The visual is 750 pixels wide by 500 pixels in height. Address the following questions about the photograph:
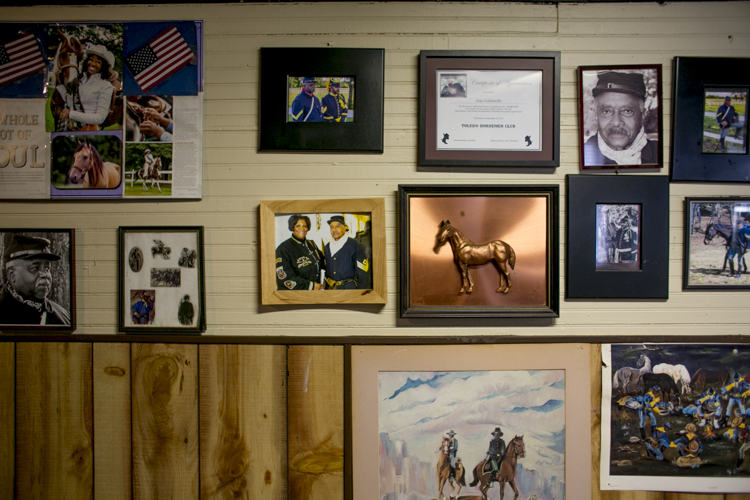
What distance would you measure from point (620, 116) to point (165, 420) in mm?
1917

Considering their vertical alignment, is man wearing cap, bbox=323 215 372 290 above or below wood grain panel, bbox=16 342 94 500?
above

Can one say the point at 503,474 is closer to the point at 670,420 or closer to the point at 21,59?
the point at 670,420

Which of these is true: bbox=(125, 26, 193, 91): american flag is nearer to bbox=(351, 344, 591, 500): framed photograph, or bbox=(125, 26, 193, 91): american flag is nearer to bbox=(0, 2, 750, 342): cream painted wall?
bbox=(0, 2, 750, 342): cream painted wall

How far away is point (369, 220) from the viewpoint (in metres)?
1.45

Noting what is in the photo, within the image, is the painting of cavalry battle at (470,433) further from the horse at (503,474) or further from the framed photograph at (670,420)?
the framed photograph at (670,420)

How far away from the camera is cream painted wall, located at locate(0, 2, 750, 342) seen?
1.46 meters

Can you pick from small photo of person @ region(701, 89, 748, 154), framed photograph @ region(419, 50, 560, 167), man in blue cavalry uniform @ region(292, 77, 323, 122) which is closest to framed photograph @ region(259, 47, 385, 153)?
man in blue cavalry uniform @ region(292, 77, 323, 122)

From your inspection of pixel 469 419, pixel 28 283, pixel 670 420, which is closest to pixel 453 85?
pixel 469 419

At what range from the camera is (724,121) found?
146 cm

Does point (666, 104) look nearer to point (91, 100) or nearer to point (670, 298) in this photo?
point (670, 298)

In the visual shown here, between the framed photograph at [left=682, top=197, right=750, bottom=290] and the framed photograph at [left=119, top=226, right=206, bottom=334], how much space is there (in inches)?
67.9

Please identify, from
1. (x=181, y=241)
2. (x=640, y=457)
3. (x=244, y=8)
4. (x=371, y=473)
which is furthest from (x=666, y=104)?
(x=181, y=241)

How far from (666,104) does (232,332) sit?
1732 mm

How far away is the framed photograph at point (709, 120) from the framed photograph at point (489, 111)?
0.43 meters
